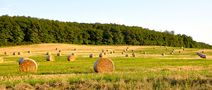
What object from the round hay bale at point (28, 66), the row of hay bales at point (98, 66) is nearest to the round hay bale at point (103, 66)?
the row of hay bales at point (98, 66)

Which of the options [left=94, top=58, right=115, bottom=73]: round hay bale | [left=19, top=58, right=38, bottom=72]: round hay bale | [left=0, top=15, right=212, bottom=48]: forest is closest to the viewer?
[left=94, top=58, right=115, bottom=73]: round hay bale

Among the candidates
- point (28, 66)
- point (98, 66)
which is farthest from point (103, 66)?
point (28, 66)

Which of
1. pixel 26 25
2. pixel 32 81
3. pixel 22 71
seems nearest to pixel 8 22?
pixel 26 25

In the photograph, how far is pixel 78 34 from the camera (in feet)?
378

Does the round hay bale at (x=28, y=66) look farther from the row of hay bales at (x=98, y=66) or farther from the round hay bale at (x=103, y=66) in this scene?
the round hay bale at (x=103, y=66)

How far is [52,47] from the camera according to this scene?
9969 cm

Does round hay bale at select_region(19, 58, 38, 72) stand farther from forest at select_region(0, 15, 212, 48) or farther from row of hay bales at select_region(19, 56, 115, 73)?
forest at select_region(0, 15, 212, 48)

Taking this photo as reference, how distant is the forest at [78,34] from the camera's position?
348 ft

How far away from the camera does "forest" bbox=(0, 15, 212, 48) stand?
10600cm

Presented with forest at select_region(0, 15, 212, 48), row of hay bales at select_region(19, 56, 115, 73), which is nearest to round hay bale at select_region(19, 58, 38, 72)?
row of hay bales at select_region(19, 56, 115, 73)

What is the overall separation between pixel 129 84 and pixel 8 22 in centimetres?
8813

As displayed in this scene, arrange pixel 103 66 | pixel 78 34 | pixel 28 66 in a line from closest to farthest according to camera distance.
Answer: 1. pixel 103 66
2. pixel 28 66
3. pixel 78 34

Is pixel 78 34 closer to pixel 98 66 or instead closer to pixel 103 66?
pixel 103 66

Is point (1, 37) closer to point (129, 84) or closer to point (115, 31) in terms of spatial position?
point (115, 31)
